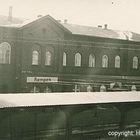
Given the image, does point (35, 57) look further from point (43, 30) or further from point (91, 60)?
point (91, 60)

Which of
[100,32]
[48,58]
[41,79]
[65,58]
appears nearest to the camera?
[41,79]

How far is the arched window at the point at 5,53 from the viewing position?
25688mm

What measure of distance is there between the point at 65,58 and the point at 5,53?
18.4 feet

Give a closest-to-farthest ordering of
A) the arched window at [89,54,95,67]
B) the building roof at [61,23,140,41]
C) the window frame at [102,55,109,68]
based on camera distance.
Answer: the building roof at [61,23,140,41] → the arched window at [89,54,95,67] → the window frame at [102,55,109,68]

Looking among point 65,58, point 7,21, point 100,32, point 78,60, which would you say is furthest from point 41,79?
point 100,32

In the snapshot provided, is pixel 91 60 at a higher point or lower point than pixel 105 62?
higher

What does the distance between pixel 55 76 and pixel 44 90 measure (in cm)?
158

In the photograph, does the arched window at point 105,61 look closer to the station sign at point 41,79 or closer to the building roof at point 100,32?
the building roof at point 100,32

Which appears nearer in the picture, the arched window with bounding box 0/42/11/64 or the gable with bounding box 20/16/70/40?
the arched window with bounding box 0/42/11/64

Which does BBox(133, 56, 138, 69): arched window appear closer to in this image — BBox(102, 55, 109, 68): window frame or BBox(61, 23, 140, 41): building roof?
BBox(61, 23, 140, 41): building roof

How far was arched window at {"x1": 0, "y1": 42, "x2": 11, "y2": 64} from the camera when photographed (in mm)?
25688

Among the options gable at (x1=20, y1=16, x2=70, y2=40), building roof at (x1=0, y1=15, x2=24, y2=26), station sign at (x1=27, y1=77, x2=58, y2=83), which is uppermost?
building roof at (x1=0, y1=15, x2=24, y2=26)

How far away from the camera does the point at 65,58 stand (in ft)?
96.3

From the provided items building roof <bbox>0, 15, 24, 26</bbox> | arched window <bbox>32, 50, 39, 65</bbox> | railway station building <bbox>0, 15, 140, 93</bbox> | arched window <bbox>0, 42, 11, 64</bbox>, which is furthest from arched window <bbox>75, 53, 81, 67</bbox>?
arched window <bbox>0, 42, 11, 64</bbox>
